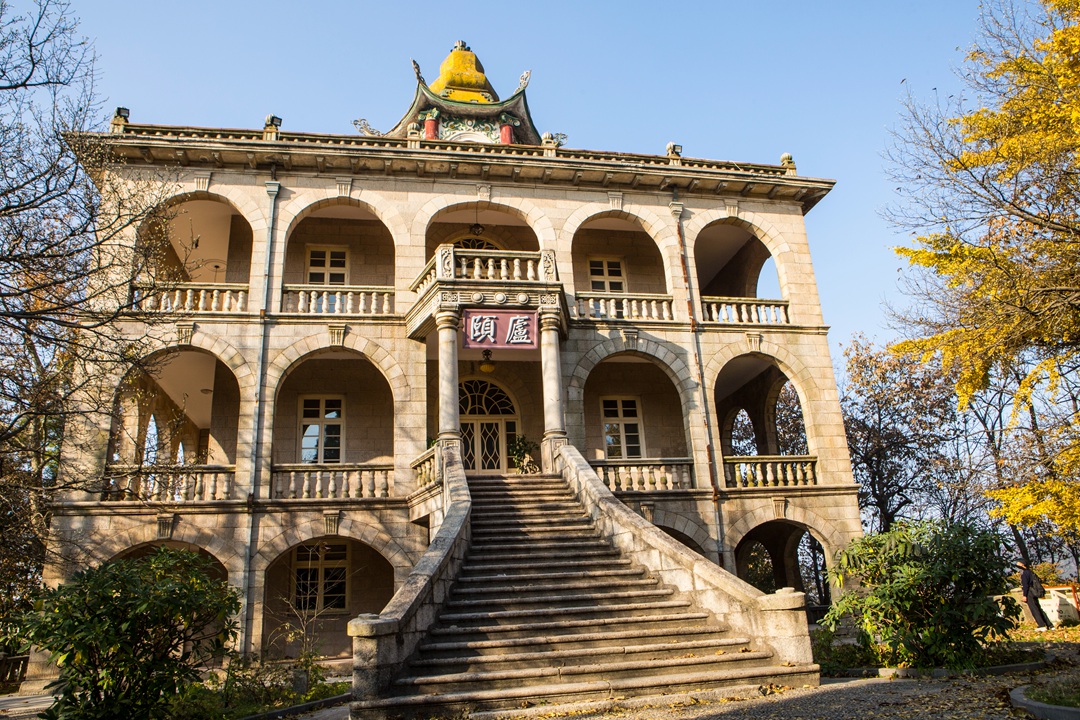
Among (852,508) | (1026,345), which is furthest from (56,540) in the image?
(1026,345)

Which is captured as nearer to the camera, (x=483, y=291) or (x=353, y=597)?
(x=483, y=291)

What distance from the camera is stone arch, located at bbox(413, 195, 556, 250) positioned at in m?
19.4

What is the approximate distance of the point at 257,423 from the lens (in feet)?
55.7

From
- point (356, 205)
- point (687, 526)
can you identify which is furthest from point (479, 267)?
point (687, 526)

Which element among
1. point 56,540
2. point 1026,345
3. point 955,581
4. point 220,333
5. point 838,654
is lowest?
point 838,654

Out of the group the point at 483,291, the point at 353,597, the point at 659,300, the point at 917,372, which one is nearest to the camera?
the point at 483,291

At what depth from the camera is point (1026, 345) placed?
52.4ft

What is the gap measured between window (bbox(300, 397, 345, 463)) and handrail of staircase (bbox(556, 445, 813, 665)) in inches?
309

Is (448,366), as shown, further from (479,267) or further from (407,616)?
(407,616)

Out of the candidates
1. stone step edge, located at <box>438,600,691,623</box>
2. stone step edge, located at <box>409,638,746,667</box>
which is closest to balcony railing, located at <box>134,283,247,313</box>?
stone step edge, located at <box>438,600,691,623</box>

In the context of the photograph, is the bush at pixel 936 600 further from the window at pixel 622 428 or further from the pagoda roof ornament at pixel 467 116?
the pagoda roof ornament at pixel 467 116

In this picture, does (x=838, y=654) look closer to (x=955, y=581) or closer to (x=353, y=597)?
(x=955, y=581)

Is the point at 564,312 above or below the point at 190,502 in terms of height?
above

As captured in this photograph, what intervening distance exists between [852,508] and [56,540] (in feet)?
59.5
